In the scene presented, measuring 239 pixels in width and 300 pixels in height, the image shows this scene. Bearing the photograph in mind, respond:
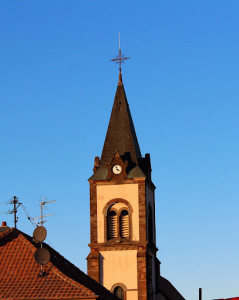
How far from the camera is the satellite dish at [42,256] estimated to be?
43719 mm

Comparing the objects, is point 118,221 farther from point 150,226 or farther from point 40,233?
point 40,233

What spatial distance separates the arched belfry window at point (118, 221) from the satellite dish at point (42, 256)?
28272 millimetres

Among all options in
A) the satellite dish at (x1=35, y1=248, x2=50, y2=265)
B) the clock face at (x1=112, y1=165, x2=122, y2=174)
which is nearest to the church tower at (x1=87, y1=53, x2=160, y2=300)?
the clock face at (x1=112, y1=165, x2=122, y2=174)

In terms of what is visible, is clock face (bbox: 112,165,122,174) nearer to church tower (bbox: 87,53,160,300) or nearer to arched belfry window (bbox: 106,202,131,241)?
church tower (bbox: 87,53,160,300)

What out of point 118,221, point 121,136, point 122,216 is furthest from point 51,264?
point 121,136

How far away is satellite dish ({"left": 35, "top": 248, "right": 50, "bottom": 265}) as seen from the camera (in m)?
43.7

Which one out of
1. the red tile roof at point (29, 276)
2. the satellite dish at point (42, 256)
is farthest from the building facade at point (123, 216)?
the satellite dish at point (42, 256)

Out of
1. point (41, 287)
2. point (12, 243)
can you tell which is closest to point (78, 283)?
point (41, 287)

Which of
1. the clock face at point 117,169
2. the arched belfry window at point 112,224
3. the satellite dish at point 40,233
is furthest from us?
the clock face at point 117,169

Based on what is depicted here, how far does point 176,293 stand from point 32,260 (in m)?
45.9

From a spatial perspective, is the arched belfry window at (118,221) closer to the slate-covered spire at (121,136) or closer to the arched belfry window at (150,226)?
the arched belfry window at (150,226)

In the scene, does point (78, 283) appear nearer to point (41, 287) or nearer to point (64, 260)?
point (41, 287)

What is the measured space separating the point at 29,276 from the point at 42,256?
1180 mm

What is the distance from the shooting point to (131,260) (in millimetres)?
70938
